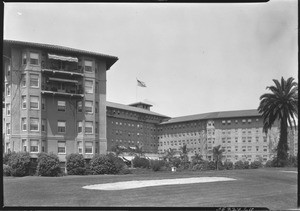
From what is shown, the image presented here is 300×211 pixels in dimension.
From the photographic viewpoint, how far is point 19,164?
38.4 metres

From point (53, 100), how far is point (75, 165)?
33.7ft

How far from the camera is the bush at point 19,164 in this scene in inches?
1470

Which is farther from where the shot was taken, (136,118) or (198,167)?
(136,118)

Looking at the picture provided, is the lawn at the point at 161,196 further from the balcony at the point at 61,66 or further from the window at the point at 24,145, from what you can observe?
the window at the point at 24,145

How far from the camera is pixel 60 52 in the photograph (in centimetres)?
4434

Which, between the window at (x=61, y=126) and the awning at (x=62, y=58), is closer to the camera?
the awning at (x=62, y=58)

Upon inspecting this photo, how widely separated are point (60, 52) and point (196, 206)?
3247 cm

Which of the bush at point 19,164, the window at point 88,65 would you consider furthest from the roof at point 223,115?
the bush at point 19,164

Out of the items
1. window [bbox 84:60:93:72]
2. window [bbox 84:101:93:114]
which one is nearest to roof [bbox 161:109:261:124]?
window [bbox 84:101:93:114]

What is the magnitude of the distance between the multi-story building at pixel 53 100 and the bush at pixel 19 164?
5.90 m

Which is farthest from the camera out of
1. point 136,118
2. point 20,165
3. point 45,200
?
point 136,118

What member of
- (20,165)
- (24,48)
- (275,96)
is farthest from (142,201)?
(24,48)

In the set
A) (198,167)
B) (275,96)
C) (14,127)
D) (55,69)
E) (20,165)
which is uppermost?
(55,69)

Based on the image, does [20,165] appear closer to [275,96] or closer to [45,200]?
[45,200]
